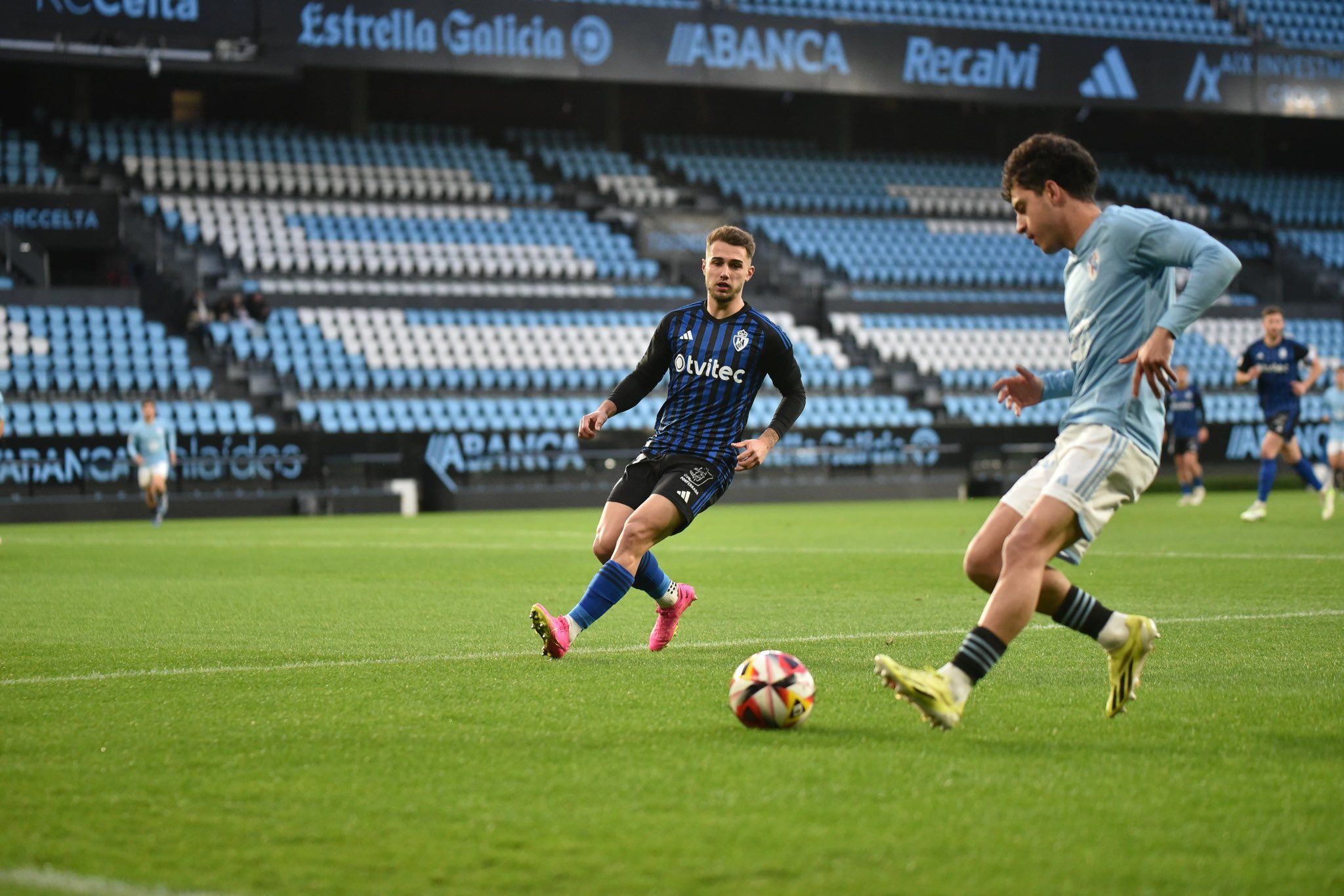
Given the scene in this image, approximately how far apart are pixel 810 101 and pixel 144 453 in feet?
74.4

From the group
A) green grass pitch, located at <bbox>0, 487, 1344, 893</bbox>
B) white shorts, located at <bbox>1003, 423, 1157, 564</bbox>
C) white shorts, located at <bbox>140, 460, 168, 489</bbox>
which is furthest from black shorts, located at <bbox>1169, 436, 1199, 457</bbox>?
white shorts, located at <bbox>1003, 423, 1157, 564</bbox>

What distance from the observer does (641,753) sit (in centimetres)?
473

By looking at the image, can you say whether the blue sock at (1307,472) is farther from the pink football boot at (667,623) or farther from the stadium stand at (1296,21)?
the stadium stand at (1296,21)

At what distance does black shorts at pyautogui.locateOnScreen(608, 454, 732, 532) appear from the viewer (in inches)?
284

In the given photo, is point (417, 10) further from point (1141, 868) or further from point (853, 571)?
point (1141, 868)

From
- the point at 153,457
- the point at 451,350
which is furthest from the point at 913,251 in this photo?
the point at 153,457

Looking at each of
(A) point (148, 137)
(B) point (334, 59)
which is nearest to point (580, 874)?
(B) point (334, 59)

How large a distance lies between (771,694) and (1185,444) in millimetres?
19049

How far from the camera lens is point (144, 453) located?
2164 cm

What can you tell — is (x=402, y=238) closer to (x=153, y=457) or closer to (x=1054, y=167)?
(x=153, y=457)

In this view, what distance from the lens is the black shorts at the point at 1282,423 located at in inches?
723

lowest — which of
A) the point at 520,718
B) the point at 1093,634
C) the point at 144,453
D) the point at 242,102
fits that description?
the point at 144,453

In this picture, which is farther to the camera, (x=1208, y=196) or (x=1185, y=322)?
(x=1208, y=196)

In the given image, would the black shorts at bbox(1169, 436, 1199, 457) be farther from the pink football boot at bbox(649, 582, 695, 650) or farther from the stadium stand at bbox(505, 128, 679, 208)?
the pink football boot at bbox(649, 582, 695, 650)
